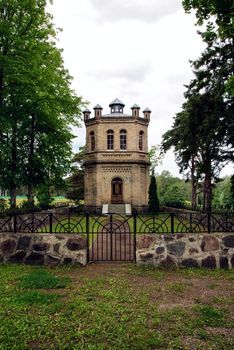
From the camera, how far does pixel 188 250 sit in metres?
7.29

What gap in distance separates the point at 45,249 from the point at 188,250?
3.80m

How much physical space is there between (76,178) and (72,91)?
21090 millimetres

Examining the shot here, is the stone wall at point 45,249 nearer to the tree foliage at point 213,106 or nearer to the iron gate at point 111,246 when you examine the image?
the iron gate at point 111,246

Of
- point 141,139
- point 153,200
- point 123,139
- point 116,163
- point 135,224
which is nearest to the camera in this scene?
point 135,224

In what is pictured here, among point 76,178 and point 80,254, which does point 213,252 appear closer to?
point 80,254

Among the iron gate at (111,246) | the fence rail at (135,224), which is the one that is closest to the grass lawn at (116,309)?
the iron gate at (111,246)

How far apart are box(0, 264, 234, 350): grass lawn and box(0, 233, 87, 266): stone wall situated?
0.54m

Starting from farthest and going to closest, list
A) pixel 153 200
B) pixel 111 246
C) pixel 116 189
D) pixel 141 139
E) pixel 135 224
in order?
1. pixel 141 139
2. pixel 116 189
3. pixel 153 200
4. pixel 111 246
5. pixel 135 224

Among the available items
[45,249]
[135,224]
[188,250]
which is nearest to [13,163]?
[45,249]

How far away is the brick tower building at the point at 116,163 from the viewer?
29391 mm

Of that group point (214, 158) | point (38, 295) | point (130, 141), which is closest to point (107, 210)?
point (130, 141)

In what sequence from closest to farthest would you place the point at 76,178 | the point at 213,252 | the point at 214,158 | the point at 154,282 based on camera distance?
1. the point at 154,282
2. the point at 213,252
3. the point at 214,158
4. the point at 76,178

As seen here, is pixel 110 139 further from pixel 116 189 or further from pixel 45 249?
pixel 45 249

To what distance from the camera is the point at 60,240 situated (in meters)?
7.38
